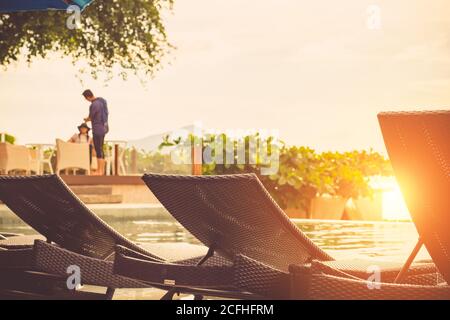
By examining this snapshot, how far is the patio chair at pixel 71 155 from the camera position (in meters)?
15.5

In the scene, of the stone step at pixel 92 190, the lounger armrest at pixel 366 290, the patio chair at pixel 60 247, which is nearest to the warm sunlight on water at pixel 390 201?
the stone step at pixel 92 190

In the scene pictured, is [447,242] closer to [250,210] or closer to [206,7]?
[250,210]

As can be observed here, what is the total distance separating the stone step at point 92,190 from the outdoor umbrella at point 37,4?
6008 millimetres

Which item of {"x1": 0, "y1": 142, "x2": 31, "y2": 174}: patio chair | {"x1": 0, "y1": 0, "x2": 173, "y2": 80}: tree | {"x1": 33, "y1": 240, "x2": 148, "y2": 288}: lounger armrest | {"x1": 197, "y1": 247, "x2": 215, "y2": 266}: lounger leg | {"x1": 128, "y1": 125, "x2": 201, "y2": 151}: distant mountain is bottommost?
{"x1": 33, "y1": 240, "x2": 148, "y2": 288}: lounger armrest

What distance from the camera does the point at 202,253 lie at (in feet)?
11.8

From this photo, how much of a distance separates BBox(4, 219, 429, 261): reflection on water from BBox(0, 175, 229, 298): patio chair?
3250 mm

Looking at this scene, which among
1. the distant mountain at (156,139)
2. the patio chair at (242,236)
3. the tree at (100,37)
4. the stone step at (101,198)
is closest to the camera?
the patio chair at (242,236)

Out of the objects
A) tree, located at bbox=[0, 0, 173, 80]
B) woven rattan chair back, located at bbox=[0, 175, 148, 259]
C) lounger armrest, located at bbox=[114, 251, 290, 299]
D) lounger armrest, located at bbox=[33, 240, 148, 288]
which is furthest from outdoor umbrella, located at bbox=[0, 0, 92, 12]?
tree, located at bbox=[0, 0, 173, 80]

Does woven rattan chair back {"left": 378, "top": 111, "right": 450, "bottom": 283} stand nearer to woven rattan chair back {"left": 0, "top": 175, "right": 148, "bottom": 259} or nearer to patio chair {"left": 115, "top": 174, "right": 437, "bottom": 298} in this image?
patio chair {"left": 115, "top": 174, "right": 437, "bottom": 298}

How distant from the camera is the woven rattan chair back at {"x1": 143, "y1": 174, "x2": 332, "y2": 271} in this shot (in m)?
→ 2.82

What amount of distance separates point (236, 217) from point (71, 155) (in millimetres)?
13148

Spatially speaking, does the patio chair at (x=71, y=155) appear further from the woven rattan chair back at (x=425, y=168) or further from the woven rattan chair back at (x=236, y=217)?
the woven rattan chair back at (x=425, y=168)

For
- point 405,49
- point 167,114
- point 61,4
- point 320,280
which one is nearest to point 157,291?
point 320,280

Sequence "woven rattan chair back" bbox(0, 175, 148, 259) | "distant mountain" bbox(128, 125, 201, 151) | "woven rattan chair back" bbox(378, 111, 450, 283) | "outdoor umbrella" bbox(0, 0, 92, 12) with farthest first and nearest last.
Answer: "distant mountain" bbox(128, 125, 201, 151) → "outdoor umbrella" bbox(0, 0, 92, 12) → "woven rattan chair back" bbox(0, 175, 148, 259) → "woven rattan chair back" bbox(378, 111, 450, 283)
